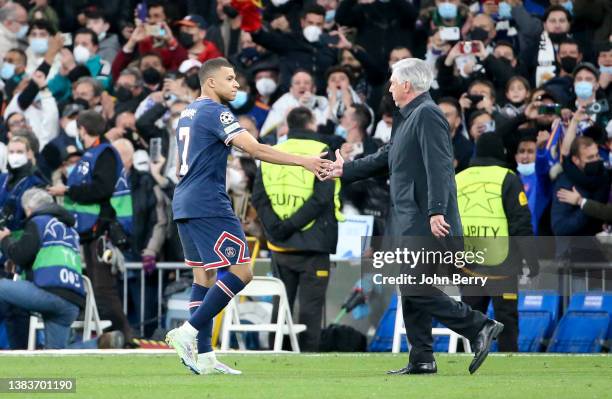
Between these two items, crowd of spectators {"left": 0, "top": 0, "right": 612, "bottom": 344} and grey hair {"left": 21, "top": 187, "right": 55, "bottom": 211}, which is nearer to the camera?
grey hair {"left": 21, "top": 187, "right": 55, "bottom": 211}

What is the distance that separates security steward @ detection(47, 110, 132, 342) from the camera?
1627cm

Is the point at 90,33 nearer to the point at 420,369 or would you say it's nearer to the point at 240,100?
the point at 240,100

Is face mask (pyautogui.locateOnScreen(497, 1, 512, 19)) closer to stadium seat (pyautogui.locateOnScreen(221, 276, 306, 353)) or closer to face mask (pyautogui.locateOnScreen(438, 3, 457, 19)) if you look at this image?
face mask (pyautogui.locateOnScreen(438, 3, 457, 19))

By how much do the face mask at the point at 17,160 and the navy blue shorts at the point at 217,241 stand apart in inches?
221

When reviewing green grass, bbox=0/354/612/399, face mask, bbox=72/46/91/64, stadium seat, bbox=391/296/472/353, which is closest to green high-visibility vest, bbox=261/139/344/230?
stadium seat, bbox=391/296/472/353

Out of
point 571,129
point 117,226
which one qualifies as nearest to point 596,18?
point 571,129

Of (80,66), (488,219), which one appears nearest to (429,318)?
(488,219)

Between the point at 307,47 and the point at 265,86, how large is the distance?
2.57 ft

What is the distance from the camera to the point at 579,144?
1563 centimetres

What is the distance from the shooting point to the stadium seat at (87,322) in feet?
51.6

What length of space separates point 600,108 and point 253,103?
470 cm

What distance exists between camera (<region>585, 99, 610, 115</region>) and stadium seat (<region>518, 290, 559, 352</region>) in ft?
6.63

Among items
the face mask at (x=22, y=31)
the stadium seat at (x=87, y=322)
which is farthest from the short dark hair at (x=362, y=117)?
the face mask at (x=22, y=31)

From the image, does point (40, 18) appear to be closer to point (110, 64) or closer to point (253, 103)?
point (110, 64)
